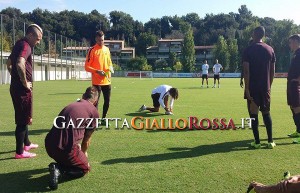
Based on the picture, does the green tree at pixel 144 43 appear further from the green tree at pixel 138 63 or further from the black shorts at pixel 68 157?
the black shorts at pixel 68 157

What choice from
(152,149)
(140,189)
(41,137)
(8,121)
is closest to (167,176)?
(140,189)

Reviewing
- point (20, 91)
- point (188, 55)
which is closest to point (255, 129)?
point (20, 91)

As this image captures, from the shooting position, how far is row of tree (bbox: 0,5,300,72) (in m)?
82.8

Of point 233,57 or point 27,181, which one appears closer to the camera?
point 27,181

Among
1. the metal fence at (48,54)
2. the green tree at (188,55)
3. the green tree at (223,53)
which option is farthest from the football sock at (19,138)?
the green tree at (188,55)

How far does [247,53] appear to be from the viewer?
6297 millimetres

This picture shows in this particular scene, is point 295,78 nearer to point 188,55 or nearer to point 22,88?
point 22,88

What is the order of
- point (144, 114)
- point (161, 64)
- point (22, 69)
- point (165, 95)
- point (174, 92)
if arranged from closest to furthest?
1. point (22, 69)
2. point (174, 92)
3. point (165, 95)
4. point (144, 114)
5. point (161, 64)

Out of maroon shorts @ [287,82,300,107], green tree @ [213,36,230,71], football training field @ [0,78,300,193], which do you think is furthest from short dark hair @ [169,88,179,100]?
green tree @ [213,36,230,71]

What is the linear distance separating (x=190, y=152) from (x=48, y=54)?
4577 centimetres

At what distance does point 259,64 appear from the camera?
20.4 feet

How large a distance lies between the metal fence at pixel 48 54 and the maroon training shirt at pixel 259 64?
27.0 meters

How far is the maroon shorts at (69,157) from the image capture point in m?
4.35

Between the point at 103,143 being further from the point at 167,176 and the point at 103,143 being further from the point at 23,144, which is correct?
the point at 167,176
